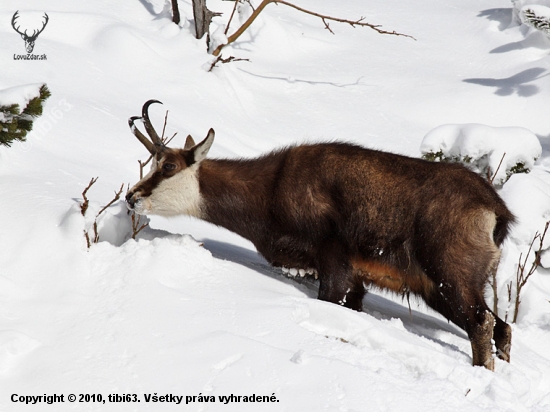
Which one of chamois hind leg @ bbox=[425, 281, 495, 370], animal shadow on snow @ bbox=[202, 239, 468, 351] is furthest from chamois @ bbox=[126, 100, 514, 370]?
animal shadow on snow @ bbox=[202, 239, 468, 351]

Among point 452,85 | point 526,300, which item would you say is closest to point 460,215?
point 526,300

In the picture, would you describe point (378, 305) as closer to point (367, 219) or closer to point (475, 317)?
point (367, 219)

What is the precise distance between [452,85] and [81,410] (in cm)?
1169

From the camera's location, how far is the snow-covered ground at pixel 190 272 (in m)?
3.37

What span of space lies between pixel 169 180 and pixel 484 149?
461cm

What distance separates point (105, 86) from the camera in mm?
9430

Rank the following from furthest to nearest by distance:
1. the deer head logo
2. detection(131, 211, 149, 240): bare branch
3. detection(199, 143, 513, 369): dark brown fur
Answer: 1. the deer head logo
2. detection(131, 211, 149, 240): bare branch
3. detection(199, 143, 513, 369): dark brown fur

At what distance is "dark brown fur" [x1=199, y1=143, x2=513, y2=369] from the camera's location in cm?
461

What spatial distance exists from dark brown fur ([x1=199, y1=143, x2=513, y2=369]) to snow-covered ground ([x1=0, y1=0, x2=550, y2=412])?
277 millimetres

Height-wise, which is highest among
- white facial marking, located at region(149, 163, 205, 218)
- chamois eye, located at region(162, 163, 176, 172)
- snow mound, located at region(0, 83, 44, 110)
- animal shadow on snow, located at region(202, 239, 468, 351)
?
snow mound, located at region(0, 83, 44, 110)

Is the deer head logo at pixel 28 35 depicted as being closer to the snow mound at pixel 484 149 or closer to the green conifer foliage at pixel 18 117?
the green conifer foliage at pixel 18 117

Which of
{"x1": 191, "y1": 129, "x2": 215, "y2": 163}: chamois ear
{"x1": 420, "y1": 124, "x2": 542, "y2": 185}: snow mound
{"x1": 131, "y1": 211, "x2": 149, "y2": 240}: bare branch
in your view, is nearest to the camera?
{"x1": 131, "y1": 211, "x2": 149, "y2": 240}: bare branch

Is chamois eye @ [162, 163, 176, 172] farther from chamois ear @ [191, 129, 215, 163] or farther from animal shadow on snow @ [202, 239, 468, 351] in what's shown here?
animal shadow on snow @ [202, 239, 468, 351]

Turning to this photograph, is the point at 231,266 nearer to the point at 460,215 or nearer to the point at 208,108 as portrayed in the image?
the point at 460,215
